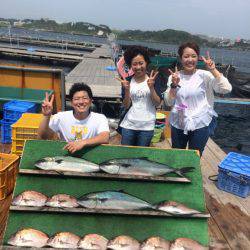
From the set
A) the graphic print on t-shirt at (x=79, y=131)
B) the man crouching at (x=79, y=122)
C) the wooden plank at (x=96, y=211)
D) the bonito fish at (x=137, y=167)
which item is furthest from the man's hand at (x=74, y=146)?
the wooden plank at (x=96, y=211)

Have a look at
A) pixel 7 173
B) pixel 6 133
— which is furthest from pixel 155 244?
pixel 6 133

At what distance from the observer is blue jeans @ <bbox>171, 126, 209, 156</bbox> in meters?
4.45

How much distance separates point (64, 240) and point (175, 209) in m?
1.20

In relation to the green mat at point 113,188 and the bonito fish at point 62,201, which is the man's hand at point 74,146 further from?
the bonito fish at point 62,201

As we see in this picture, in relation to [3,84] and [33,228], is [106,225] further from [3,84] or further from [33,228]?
[3,84]

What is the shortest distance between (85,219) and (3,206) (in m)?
1.42

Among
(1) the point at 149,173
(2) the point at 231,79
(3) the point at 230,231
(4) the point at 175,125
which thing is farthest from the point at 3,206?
(2) the point at 231,79

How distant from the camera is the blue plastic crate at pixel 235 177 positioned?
5.05 meters

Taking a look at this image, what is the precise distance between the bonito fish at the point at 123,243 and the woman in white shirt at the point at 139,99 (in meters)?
1.50

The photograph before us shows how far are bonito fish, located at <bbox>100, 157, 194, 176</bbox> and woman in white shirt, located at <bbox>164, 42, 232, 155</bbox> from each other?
0.77 meters

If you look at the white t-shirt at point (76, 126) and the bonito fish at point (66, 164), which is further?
the white t-shirt at point (76, 126)

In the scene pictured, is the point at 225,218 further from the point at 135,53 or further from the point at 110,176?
the point at 135,53

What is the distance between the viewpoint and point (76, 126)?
389 cm

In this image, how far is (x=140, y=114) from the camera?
4.31m
